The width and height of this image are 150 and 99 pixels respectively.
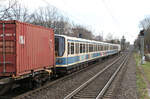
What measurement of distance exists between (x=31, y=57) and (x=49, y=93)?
1.90m

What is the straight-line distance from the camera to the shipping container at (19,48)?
7504 millimetres

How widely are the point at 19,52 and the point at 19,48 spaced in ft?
0.51

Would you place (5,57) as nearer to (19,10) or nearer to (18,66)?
(18,66)

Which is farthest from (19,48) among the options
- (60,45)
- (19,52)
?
(60,45)

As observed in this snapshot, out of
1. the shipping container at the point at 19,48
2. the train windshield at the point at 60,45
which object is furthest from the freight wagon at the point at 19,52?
the train windshield at the point at 60,45

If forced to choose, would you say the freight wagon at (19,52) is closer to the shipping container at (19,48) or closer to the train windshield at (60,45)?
the shipping container at (19,48)

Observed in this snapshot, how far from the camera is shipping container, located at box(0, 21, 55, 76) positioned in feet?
24.6

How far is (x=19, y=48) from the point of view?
7.68m

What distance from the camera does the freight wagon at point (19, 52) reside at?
7.49m

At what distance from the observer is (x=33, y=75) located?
895 cm

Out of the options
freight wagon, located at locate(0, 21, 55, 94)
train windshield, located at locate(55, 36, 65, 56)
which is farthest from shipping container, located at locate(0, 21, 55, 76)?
train windshield, located at locate(55, 36, 65, 56)

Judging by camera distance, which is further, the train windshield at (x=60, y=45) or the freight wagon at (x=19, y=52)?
the train windshield at (x=60, y=45)

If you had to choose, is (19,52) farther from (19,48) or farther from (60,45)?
(60,45)

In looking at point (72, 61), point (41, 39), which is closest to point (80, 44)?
point (72, 61)
